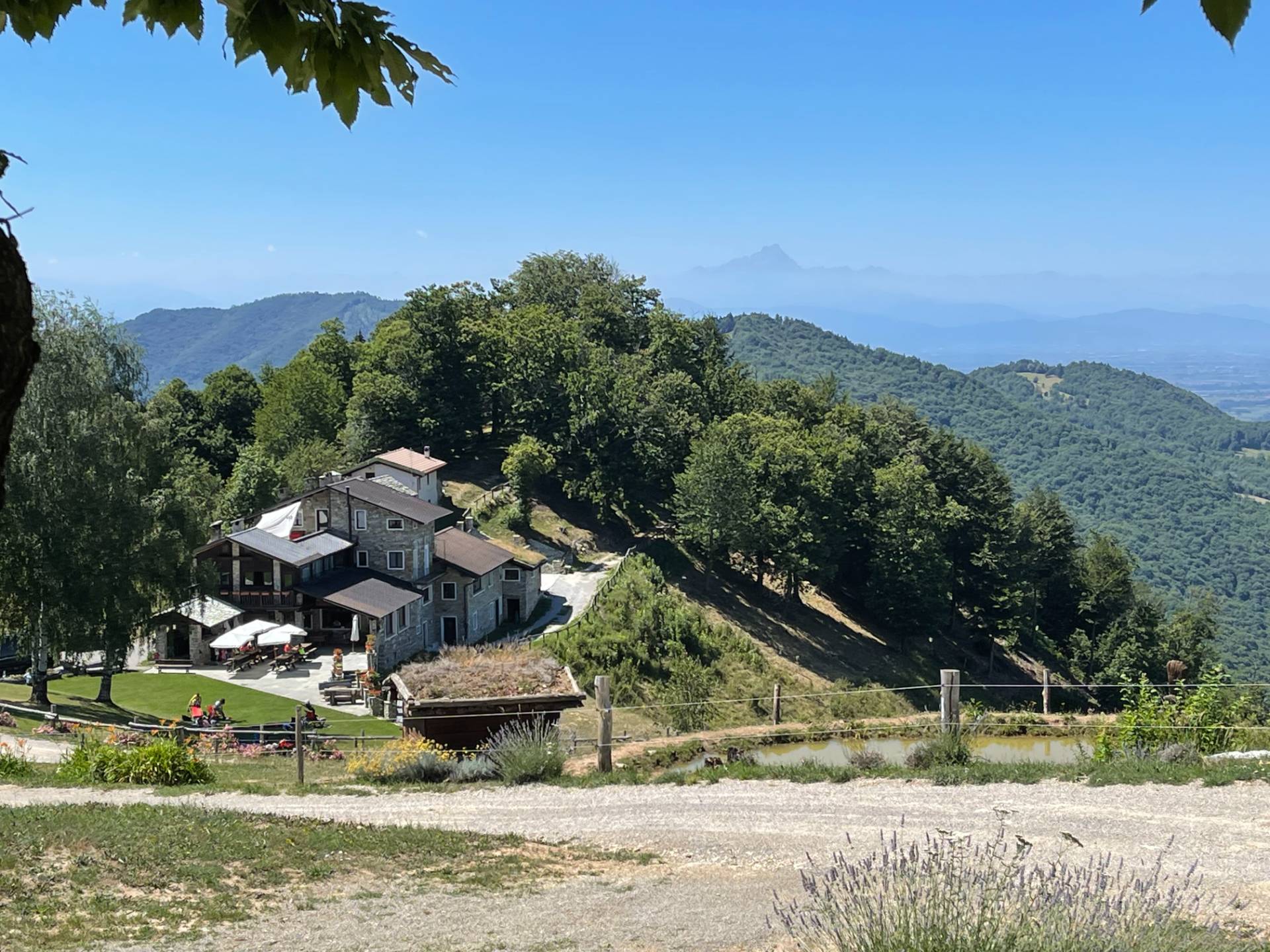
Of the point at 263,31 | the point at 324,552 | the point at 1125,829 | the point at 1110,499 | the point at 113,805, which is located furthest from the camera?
the point at 1110,499

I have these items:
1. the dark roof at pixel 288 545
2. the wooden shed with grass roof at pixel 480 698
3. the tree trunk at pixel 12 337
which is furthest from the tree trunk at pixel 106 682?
the tree trunk at pixel 12 337

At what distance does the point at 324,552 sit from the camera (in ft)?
143

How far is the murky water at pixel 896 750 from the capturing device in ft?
62.2

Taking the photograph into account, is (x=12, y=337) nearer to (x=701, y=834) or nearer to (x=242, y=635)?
(x=701, y=834)

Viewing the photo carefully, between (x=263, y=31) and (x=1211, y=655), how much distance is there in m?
74.8

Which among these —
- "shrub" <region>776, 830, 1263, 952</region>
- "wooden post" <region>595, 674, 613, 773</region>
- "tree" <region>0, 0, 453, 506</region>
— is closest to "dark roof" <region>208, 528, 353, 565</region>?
"wooden post" <region>595, 674, 613, 773</region>

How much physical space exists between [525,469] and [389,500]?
15.3 metres

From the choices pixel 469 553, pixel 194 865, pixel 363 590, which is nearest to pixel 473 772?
pixel 194 865

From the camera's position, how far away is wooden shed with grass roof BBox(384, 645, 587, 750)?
2006cm

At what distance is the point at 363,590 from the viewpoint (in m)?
43.2

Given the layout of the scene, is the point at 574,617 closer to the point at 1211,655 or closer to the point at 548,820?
the point at 548,820

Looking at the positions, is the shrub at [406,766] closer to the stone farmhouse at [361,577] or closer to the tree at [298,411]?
the stone farmhouse at [361,577]

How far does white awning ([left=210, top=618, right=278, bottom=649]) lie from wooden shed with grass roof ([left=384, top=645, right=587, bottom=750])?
18747 mm

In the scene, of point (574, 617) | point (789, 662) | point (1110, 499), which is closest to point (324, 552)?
point (574, 617)
